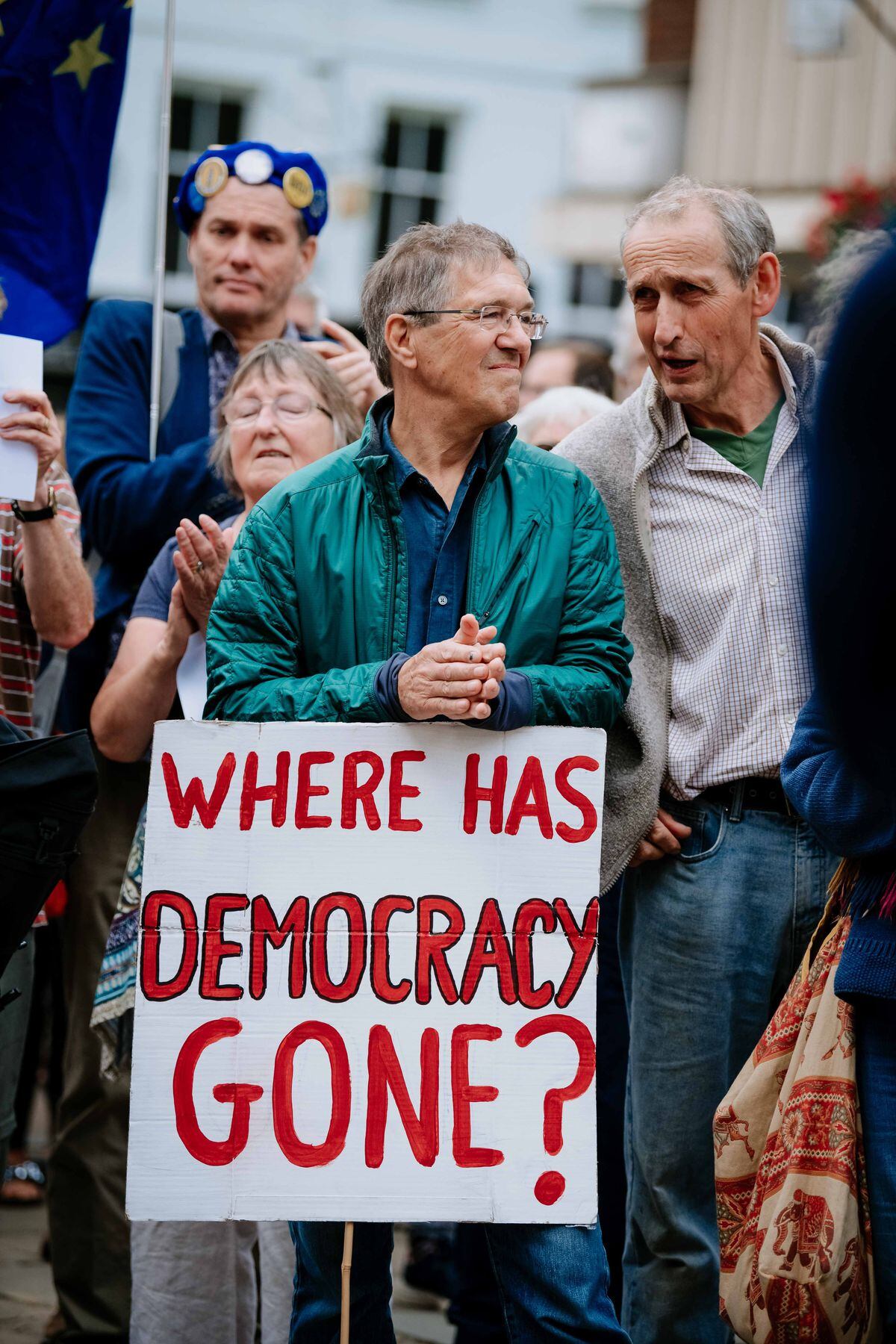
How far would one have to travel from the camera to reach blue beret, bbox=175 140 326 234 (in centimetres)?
440

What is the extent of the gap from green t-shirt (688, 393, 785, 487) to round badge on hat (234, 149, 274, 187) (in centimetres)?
146

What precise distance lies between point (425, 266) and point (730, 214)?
0.69m

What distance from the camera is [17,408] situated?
3.55 metres

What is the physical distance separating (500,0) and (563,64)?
99cm

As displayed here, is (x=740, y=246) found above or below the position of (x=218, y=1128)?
above

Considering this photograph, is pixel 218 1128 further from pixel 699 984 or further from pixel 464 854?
pixel 699 984

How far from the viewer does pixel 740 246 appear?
345cm

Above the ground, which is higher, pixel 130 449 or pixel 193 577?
pixel 130 449

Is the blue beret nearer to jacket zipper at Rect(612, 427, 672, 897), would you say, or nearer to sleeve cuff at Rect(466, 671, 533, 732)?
jacket zipper at Rect(612, 427, 672, 897)

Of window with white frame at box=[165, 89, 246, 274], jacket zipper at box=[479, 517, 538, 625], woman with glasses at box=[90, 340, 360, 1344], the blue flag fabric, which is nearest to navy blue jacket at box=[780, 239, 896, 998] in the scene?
jacket zipper at box=[479, 517, 538, 625]

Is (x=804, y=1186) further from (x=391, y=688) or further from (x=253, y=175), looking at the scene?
(x=253, y=175)

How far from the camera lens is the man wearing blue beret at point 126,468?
4.11 meters

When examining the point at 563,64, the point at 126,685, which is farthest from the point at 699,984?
the point at 563,64

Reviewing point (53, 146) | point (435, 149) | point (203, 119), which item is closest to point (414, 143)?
point (435, 149)
